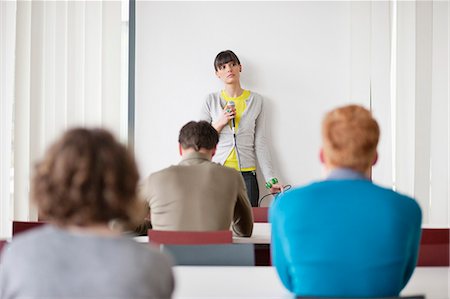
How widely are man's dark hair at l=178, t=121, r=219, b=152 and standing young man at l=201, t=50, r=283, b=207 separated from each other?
264 cm

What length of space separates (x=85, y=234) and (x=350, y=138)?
3.35ft

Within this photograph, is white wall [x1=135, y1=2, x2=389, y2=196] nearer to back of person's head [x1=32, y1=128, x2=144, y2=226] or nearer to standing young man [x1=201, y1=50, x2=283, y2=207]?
standing young man [x1=201, y1=50, x2=283, y2=207]

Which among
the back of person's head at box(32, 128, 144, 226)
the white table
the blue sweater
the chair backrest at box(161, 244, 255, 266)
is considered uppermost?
the back of person's head at box(32, 128, 144, 226)

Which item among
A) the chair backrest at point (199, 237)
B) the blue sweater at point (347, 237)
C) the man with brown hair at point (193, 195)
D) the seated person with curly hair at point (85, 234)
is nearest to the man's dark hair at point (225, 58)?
the man with brown hair at point (193, 195)

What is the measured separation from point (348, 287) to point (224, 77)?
14.8ft

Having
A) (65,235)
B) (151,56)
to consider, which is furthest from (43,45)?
(65,235)

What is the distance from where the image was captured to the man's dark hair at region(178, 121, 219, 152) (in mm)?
3770

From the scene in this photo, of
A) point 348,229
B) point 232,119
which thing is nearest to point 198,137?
point 348,229

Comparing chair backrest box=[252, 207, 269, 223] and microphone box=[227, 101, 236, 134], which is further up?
microphone box=[227, 101, 236, 134]

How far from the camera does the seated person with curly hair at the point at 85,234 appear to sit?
59.5 inches

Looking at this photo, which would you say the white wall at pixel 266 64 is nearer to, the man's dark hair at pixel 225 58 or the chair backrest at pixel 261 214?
the man's dark hair at pixel 225 58

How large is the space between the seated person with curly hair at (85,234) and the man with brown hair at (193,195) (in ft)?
6.38

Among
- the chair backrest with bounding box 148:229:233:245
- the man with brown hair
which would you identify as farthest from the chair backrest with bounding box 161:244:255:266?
the man with brown hair

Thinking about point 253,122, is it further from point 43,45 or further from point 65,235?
point 65,235
